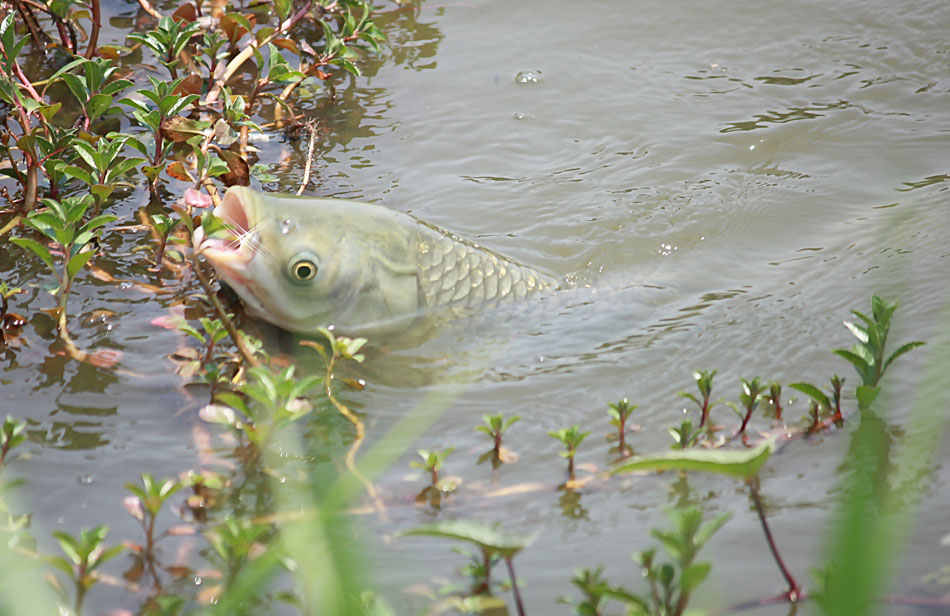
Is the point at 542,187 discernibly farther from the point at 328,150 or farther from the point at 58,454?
the point at 58,454

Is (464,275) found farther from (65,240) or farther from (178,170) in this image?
(65,240)

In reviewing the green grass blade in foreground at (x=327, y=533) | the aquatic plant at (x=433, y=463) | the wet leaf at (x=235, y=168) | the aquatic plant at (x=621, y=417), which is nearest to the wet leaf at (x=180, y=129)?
the wet leaf at (x=235, y=168)

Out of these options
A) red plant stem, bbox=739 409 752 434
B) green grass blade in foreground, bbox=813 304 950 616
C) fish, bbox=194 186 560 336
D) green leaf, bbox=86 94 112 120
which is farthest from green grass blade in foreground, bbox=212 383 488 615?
green leaf, bbox=86 94 112 120

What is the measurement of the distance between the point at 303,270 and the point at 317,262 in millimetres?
59

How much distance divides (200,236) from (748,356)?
80.9 inches

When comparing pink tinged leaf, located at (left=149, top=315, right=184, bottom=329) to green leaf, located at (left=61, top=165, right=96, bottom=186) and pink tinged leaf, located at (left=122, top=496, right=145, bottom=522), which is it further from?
pink tinged leaf, located at (left=122, top=496, right=145, bottom=522)

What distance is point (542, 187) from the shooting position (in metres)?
4.66

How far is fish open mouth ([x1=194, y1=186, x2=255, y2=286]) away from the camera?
3191mm

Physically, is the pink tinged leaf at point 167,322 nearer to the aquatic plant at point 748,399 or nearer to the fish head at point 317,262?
the fish head at point 317,262

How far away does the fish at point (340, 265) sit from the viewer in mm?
3246

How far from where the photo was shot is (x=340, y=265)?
3.34 m

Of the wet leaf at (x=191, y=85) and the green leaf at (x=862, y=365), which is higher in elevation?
the wet leaf at (x=191, y=85)

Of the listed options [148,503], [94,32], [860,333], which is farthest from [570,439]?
[94,32]

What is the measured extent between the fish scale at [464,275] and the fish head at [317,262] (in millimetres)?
65
